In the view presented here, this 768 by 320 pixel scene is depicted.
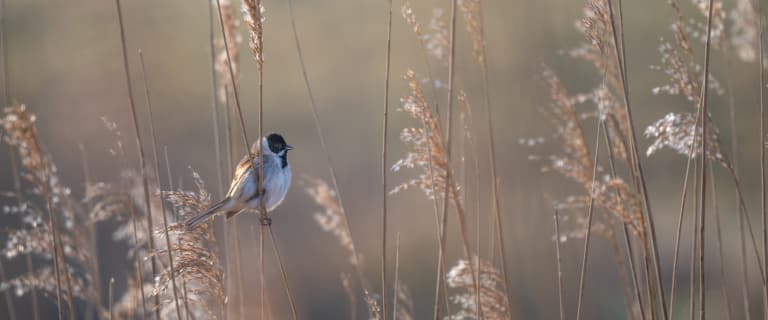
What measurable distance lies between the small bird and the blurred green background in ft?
4.48

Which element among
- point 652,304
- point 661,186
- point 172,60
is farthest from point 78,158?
point 652,304

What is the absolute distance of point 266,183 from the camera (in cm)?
507

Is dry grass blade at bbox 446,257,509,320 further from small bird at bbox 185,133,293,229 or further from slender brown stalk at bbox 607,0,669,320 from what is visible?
small bird at bbox 185,133,293,229

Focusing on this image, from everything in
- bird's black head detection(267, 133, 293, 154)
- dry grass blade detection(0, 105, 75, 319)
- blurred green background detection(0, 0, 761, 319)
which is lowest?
dry grass blade detection(0, 105, 75, 319)

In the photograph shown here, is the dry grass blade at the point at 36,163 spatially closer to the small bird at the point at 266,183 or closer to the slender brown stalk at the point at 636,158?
the small bird at the point at 266,183

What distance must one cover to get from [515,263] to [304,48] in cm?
935

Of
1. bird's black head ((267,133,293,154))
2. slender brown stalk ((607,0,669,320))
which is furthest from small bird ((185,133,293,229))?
slender brown stalk ((607,0,669,320))

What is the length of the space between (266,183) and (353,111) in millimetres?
9444

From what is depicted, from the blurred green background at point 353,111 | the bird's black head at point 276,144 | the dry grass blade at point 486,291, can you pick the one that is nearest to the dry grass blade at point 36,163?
the dry grass blade at point 486,291

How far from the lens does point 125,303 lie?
4.39 metres

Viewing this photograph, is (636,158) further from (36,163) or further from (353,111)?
(353,111)

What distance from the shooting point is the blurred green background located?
31.4ft

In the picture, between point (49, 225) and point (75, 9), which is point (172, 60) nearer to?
point (75, 9)

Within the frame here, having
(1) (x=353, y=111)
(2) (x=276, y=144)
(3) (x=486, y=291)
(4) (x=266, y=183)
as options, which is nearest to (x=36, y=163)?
(3) (x=486, y=291)
